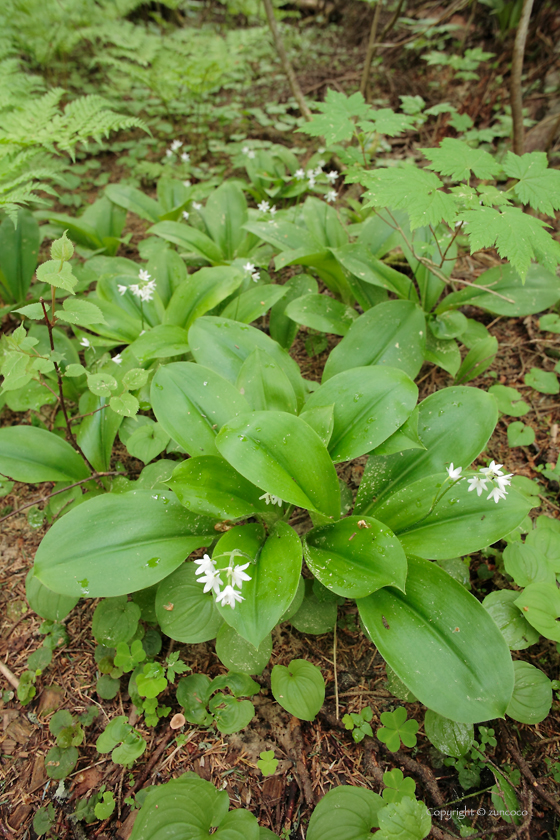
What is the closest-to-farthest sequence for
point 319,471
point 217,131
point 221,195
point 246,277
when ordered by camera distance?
point 319,471 → point 246,277 → point 221,195 → point 217,131

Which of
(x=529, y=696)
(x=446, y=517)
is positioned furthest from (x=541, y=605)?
(x=446, y=517)

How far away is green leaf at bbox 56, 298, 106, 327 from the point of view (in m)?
1.65

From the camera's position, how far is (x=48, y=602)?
1.76 meters

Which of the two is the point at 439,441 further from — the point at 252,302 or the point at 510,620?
the point at 252,302

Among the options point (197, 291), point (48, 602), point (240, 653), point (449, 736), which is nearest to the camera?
point (449, 736)

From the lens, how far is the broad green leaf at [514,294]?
248 cm

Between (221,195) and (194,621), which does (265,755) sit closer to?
(194,621)

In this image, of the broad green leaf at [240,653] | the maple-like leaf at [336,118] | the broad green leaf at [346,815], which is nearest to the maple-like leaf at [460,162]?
the maple-like leaf at [336,118]

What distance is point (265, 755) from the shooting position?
158 cm

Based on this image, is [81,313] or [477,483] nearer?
[477,483]

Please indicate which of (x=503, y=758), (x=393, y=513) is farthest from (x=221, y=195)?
(x=503, y=758)

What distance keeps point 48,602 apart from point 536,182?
9.52 ft

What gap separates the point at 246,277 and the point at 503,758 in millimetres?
2661

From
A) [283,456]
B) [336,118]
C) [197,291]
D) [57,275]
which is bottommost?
[283,456]
